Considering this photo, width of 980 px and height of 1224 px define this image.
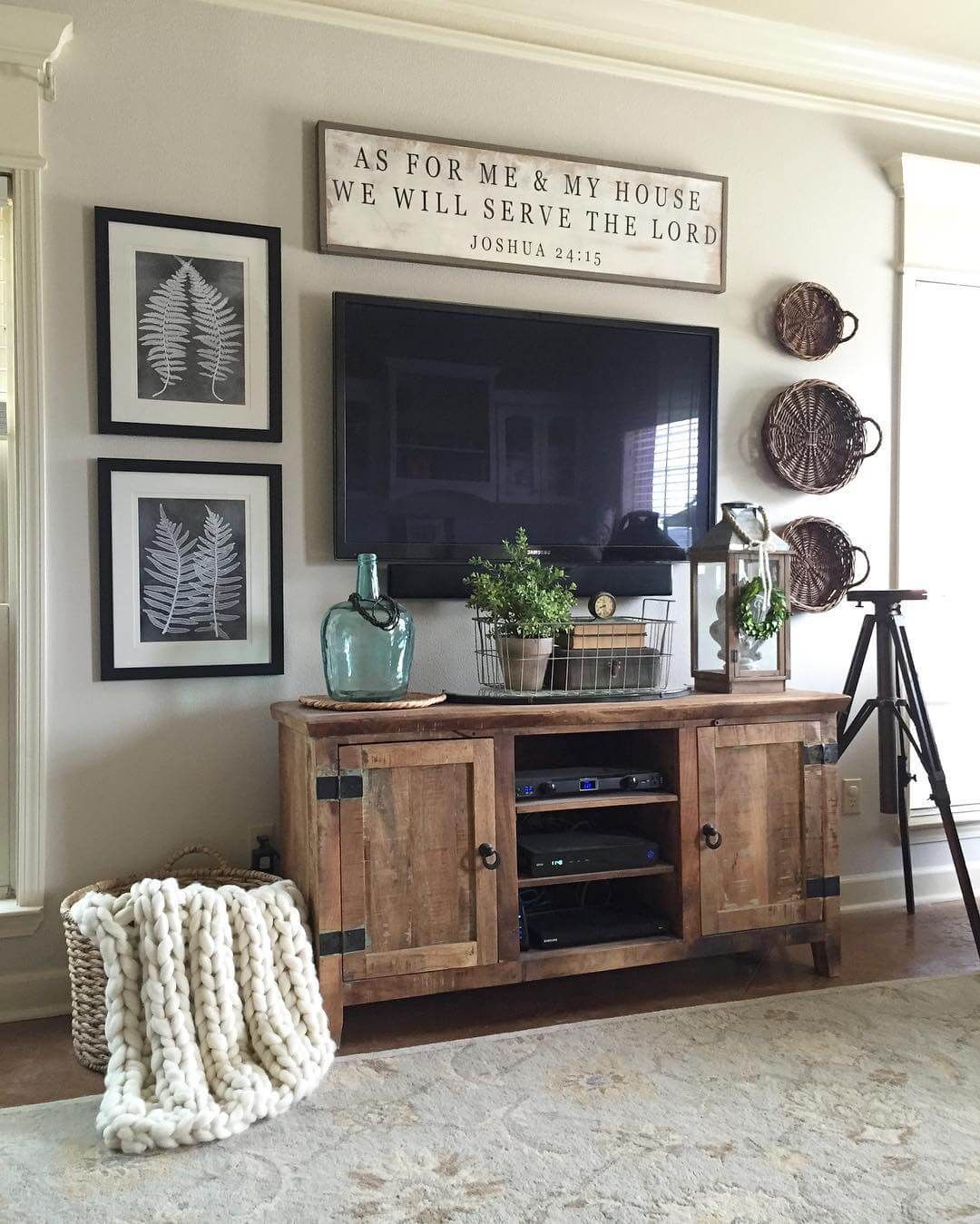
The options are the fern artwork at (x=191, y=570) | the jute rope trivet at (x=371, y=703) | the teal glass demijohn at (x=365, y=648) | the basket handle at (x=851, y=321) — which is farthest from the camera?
the basket handle at (x=851, y=321)

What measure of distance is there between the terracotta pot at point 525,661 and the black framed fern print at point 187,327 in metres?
0.83

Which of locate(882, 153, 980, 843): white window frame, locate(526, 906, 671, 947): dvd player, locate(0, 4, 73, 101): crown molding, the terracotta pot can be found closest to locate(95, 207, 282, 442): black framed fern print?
locate(0, 4, 73, 101): crown molding

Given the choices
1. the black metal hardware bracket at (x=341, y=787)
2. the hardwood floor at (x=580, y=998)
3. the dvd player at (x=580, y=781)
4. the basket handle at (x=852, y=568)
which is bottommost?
the hardwood floor at (x=580, y=998)

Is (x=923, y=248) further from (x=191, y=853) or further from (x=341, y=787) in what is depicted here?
(x=191, y=853)

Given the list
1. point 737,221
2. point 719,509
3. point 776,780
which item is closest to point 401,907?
point 776,780

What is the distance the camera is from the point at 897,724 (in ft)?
11.2

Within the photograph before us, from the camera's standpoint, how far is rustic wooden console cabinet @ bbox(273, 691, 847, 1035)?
238cm

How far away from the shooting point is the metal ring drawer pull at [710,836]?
2664 mm

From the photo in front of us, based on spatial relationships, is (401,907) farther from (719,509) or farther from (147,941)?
(719,509)

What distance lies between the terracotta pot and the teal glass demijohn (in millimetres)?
262

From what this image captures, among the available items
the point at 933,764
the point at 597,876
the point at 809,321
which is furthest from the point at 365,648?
the point at 809,321

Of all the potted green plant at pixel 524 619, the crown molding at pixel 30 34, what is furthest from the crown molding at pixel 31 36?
the potted green plant at pixel 524 619

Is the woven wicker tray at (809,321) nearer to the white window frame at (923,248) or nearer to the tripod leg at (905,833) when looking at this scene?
the white window frame at (923,248)

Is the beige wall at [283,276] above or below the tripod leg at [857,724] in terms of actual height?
above
